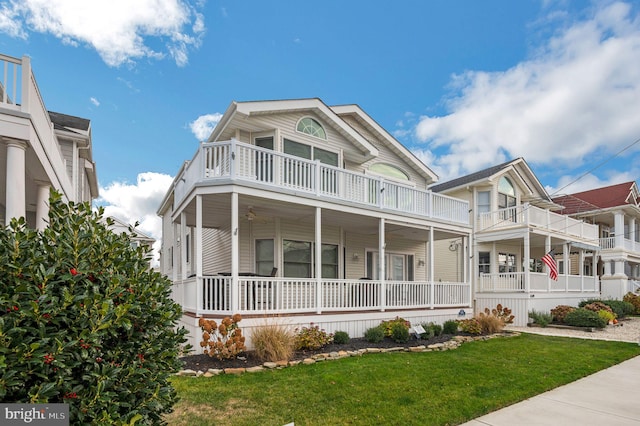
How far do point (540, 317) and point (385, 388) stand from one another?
12217mm

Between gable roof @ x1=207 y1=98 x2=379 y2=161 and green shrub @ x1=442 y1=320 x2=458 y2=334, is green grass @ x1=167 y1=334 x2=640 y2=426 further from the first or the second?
gable roof @ x1=207 y1=98 x2=379 y2=161

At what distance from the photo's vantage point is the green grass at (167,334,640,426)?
15.5ft

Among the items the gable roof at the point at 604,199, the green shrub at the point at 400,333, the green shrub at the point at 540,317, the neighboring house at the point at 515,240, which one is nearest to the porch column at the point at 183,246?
the green shrub at the point at 400,333

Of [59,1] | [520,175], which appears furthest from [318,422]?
[520,175]

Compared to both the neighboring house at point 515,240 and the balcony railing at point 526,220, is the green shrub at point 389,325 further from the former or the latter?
the balcony railing at point 526,220

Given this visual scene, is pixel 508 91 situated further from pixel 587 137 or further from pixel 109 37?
pixel 109 37

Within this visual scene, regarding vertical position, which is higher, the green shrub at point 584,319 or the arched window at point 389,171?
the arched window at point 389,171

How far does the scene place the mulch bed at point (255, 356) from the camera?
7391mm

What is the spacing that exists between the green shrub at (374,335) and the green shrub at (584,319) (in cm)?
922

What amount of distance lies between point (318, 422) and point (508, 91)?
17.5m

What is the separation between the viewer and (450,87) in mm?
22359

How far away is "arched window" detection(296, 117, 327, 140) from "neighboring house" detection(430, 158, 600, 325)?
939 centimetres

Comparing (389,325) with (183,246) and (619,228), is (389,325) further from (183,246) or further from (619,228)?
(619,228)

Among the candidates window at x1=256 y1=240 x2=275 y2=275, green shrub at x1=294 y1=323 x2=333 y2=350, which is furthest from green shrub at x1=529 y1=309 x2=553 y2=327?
window at x1=256 y1=240 x2=275 y2=275
